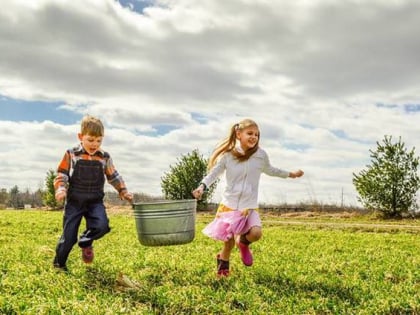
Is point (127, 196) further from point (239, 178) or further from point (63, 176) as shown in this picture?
point (239, 178)

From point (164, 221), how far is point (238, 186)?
103 cm

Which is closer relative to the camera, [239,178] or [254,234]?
[254,234]

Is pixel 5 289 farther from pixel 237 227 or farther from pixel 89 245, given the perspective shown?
pixel 237 227

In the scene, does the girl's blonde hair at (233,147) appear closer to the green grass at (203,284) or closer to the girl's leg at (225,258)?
the girl's leg at (225,258)

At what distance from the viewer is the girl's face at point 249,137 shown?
6.00 meters

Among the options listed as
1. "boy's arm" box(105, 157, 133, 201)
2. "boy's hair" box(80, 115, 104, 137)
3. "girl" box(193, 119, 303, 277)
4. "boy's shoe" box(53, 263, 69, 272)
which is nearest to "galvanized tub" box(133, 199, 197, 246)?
"girl" box(193, 119, 303, 277)

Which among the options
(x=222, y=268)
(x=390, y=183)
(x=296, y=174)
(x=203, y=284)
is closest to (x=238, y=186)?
(x=296, y=174)

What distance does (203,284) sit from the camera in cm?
542

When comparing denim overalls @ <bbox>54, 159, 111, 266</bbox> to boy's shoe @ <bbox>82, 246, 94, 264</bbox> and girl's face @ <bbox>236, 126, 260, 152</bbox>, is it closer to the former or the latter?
boy's shoe @ <bbox>82, 246, 94, 264</bbox>

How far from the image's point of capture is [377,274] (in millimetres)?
6262

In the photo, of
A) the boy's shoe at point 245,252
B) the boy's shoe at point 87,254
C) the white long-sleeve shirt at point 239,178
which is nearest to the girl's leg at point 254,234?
the boy's shoe at point 245,252

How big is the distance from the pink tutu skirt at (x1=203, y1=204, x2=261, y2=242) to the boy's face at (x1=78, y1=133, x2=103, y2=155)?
1619 mm

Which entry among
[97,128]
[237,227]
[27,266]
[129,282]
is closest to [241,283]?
[237,227]

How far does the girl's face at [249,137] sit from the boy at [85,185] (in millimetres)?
1501
